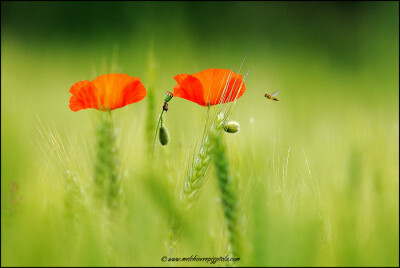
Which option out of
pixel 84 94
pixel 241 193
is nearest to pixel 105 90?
pixel 84 94

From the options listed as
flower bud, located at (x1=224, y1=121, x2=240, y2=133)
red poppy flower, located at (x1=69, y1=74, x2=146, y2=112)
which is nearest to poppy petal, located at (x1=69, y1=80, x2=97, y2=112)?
red poppy flower, located at (x1=69, y1=74, x2=146, y2=112)

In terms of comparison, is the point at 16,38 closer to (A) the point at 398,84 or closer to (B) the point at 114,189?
(A) the point at 398,84

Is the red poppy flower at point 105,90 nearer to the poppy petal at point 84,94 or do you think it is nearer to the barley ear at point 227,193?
the poppy petal at point 84,94

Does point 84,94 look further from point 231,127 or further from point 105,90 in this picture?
point 231,127

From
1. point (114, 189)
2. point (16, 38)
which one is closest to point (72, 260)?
point (114, 189)

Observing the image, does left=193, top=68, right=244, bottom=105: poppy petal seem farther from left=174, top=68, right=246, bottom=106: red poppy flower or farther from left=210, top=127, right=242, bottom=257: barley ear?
left=210, top=127, right=242, bottom=257: barley ear

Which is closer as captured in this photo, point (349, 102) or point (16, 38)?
point (349, 102)
